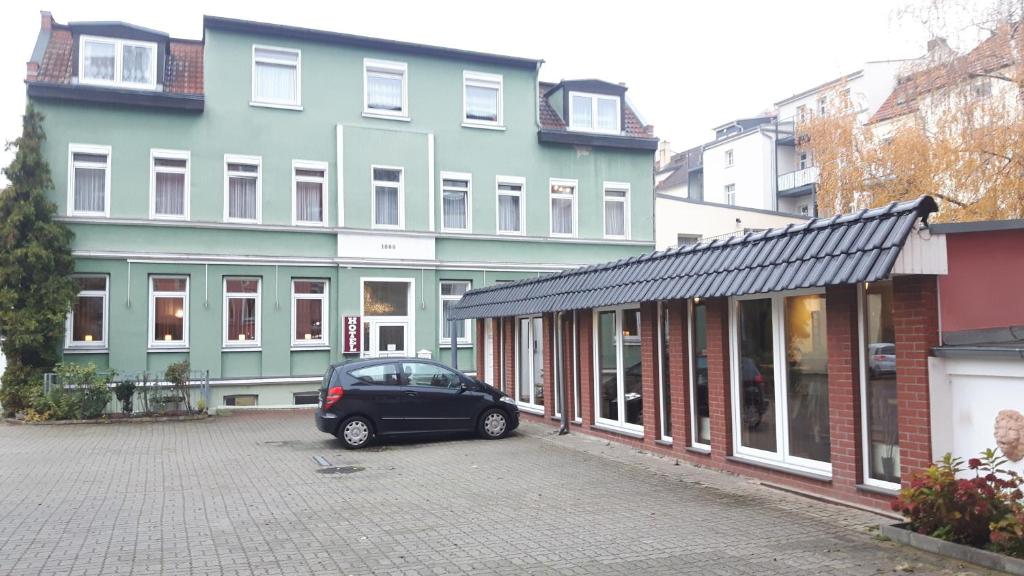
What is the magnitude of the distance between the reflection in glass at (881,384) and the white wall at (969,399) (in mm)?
539

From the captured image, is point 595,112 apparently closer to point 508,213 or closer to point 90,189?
point 508,213

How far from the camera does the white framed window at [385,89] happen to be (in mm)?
24703

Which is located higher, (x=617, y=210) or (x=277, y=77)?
(x=277, y=77)

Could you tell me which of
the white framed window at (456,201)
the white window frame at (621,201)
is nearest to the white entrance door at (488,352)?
the white framed window at (456,201)

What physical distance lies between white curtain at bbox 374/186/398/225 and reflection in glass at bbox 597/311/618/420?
38.2 feet

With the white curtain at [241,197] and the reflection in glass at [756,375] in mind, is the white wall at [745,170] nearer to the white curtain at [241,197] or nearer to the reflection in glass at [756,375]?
the white curtain at [241,197]

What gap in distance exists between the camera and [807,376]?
31.5 ft

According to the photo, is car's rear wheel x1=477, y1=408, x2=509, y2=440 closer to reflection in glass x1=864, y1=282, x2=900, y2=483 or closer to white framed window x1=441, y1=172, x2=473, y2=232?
reflection in glass x1=864, y1=282, x2=900, y2=483

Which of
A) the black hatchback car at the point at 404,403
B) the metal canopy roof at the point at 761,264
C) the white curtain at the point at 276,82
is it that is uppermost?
the white curtain at the point at 276,82

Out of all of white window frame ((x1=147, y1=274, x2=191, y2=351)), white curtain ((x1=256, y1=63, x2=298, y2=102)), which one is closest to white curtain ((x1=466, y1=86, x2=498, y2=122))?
white curtain ((x1=256, y1=63, x2=298, y2=102))

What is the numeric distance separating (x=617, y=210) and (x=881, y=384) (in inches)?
780

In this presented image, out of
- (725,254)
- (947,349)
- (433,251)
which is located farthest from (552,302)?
(433,251)

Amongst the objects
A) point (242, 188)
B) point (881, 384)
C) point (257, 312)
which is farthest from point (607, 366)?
point (242, 188)

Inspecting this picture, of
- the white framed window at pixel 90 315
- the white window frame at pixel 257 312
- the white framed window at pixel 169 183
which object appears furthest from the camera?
the white window frame at pixel 257 312
